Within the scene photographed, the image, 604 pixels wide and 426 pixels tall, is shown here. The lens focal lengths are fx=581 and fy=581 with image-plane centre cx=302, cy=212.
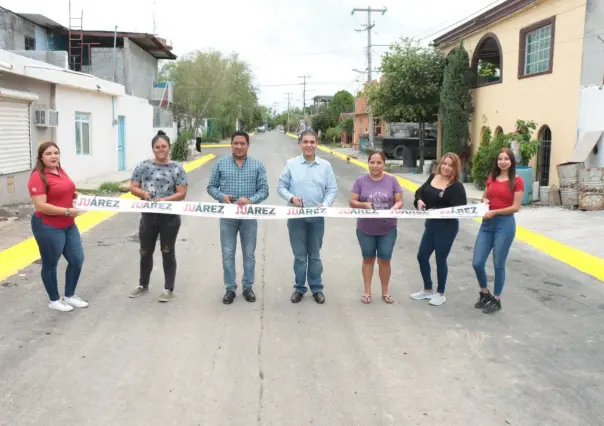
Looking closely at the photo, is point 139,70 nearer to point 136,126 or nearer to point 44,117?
point 136,126

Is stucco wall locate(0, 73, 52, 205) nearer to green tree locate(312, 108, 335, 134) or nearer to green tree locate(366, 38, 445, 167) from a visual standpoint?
green tree locate(366, 38, 445, 167)

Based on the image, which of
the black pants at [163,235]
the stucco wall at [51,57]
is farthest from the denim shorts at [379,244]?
the stucco wall at [51,57]

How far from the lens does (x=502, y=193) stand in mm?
5895

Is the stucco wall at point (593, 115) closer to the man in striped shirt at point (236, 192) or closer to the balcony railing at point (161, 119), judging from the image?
the man in striped shirt at point (236, 192)

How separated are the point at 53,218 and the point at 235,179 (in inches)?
72.2

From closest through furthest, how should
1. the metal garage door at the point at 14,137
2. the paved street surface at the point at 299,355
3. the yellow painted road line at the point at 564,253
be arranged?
the paved street surface at the point at 299,355 → the yellow painted road line at the point at 564,253 → the metal garage door at the point at 14,137

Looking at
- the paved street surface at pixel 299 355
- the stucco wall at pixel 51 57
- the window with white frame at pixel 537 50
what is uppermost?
the stucco wall at pixel 51 57

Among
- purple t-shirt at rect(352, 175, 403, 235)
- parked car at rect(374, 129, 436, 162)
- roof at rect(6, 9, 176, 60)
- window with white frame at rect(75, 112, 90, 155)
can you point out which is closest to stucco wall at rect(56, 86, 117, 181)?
window with white frame at rect(75, 112, 90, 155)

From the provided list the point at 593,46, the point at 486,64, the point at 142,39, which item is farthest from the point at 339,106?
the point at 593,46

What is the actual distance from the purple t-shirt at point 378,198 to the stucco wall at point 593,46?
9.54 metres

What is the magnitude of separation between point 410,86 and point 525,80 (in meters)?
6.76

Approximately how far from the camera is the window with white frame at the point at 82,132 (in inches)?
771

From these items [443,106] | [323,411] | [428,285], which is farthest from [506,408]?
[443,106]

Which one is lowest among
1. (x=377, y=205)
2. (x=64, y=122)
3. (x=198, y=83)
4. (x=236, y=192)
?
(x=377, y=205)
